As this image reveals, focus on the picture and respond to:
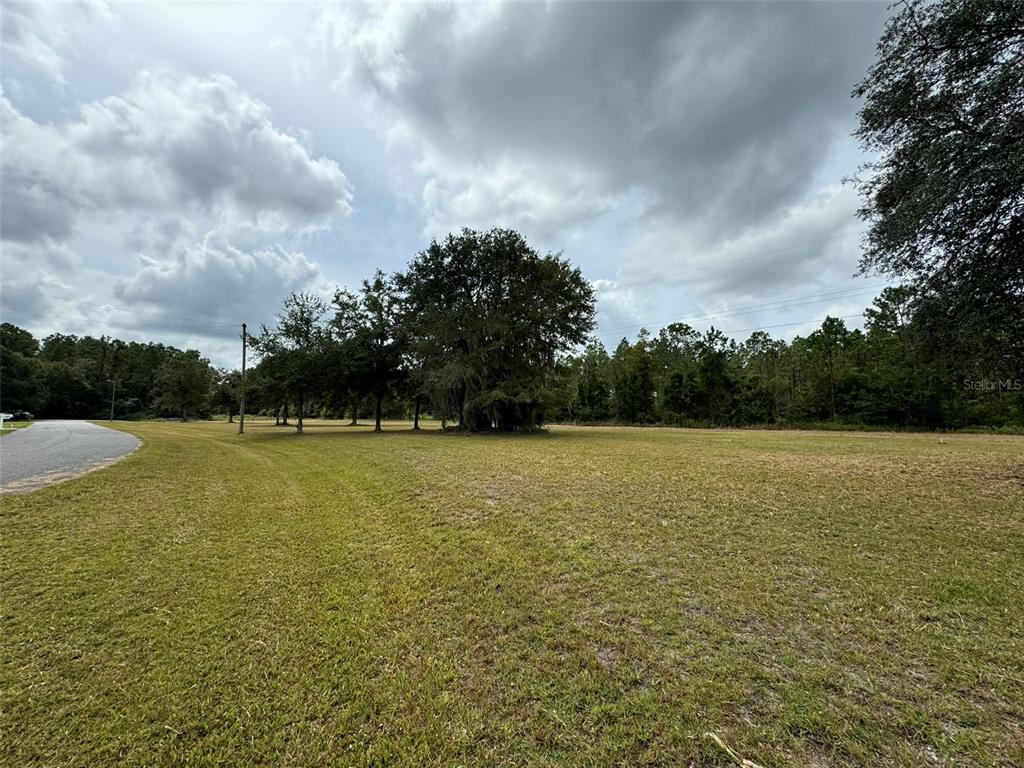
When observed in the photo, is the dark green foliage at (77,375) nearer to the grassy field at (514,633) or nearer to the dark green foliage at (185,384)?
the dark green foliage at (185,384)

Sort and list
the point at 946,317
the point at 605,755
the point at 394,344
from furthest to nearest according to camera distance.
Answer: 1. the point at 394,344
2. the point at 946,317
3. the point at 605,755

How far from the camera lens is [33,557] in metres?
4.46

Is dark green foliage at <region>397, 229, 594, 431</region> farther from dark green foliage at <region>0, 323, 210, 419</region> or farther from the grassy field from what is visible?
dark green foliage at <region>0, 323, 210, 419</region>

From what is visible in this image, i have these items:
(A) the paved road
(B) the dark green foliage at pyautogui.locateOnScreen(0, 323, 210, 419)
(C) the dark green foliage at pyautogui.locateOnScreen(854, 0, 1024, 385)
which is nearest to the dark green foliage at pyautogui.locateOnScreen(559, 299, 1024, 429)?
(C) the dark green foliage at pyautogui.locateOnScreen(854, 0, 1024, 385)

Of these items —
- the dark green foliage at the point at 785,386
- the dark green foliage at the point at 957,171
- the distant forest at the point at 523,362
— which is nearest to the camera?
the dark green foliage at the point at 957,171

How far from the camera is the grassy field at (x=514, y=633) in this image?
2117mm

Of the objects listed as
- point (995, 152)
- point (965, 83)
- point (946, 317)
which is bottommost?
point (946, 317)

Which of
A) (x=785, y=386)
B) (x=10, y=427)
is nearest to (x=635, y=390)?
(x=785, y=386)

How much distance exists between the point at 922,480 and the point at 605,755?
10.2 m

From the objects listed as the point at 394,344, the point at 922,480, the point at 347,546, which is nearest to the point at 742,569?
the point at 347,546

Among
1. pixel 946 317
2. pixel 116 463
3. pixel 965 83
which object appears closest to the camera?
pixel 965 83

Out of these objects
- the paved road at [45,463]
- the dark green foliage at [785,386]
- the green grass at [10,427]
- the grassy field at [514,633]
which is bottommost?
the grassy field at [514,633]

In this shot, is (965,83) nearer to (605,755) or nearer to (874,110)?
(874,110)

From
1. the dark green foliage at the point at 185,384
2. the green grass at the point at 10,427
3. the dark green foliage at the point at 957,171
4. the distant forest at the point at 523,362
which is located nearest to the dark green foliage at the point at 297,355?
the distant forest at the point at 523,362
